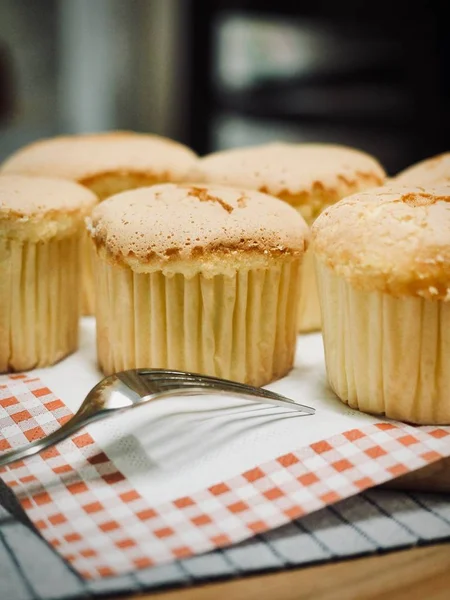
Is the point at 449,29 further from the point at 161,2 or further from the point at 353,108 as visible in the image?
the point at 161,2

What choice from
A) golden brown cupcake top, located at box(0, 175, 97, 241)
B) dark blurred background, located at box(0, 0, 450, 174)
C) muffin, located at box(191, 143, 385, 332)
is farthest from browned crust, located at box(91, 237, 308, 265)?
dark blurred background, located at box(0, 0, 450, 174)

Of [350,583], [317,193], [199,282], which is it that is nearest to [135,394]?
[199,282]

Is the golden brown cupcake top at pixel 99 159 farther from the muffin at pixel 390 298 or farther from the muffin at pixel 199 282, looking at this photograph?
the muffin at pixel 390 298

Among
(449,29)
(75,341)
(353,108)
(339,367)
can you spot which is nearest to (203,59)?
(353,108)

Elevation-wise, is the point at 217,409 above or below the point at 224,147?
below

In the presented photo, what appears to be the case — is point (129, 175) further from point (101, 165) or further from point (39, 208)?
point (39, 208)

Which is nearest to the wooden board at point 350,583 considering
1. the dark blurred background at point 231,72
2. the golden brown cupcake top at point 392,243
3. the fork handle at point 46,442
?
the fork handle at point 46,442

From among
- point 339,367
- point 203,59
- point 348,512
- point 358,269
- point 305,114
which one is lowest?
point 348,512
